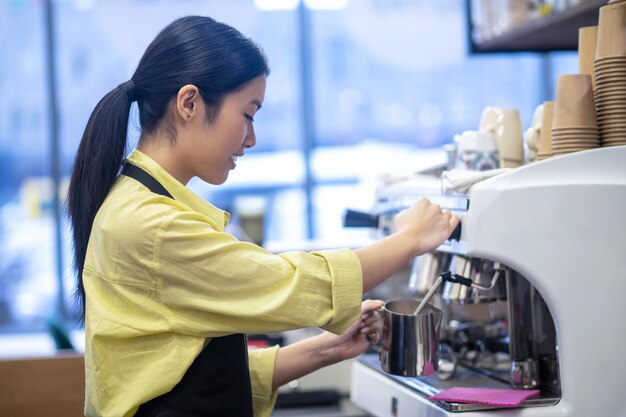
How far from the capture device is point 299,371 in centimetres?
151

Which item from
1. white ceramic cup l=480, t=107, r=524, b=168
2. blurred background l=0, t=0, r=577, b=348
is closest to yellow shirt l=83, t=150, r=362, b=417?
white ceramic cup l=480, t=107, r=524, b=168

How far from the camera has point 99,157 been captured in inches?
50.9

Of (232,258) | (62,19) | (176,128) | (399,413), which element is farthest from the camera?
(62,19)

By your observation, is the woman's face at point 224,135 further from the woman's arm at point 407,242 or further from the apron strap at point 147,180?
the woman's arm at point 407,242

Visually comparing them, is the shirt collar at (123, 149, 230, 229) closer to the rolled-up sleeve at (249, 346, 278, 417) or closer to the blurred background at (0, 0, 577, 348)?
the rolled-up sleeve at (249, 346, 278, 417)

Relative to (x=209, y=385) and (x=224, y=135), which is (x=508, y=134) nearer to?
(x=224, y=135)

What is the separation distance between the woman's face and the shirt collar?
0.04m

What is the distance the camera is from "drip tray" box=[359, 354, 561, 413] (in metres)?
1.31

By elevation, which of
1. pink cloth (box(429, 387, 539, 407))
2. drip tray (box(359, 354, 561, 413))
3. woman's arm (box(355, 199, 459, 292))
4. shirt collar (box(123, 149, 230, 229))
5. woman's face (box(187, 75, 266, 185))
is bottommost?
drip tray (box(359, 354, 561, 413))

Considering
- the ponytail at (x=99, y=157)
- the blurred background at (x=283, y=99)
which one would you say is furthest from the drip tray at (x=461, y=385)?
the blurred background at (x=283, y=99)

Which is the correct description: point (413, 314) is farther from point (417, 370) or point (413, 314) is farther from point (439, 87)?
point (439, 87)

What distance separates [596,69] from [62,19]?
457 centimetres

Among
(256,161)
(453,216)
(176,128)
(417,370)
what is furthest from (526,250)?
(256,161)

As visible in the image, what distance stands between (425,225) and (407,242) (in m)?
0.05
